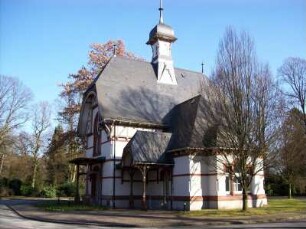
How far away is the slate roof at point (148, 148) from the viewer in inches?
1089

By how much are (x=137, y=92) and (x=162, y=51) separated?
6488 mm

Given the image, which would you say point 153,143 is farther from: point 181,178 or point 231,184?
point 231,184

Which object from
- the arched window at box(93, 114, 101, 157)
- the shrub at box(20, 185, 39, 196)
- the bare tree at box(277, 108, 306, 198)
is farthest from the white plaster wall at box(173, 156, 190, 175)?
the shrub at box(20, 185, 39, 196)

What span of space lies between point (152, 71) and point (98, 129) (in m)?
8.15

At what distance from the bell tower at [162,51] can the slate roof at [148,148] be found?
8.38 metres

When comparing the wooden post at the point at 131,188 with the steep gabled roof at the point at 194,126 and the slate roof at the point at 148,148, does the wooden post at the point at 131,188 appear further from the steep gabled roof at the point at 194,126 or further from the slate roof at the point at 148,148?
the steep gabled roof at the point at 194,126

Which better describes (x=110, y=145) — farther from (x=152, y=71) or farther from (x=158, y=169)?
(x=152, y=71)

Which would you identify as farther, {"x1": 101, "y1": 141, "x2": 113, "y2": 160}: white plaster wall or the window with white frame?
{"x1": 101, "y1": 141, "x2": 113, "y2": 160}: white plaster wall

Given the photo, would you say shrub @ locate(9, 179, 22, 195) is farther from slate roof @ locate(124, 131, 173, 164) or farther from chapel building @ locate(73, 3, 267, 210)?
slate roof @ locate(124, 131, 173, 164)

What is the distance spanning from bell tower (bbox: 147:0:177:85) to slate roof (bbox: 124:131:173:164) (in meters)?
8.38

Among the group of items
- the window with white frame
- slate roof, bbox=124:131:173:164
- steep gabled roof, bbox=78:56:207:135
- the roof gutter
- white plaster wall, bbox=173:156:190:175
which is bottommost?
the window with white frame

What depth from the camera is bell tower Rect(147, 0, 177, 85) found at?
3700cm

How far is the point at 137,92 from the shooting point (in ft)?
112

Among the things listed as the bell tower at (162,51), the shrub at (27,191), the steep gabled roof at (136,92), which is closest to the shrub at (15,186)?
the shrub at (27,191)
